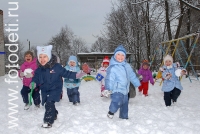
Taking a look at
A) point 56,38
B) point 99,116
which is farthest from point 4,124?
point 56,38

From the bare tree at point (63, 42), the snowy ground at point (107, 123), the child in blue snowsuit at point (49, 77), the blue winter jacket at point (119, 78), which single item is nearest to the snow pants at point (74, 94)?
the snowy ground at point (107, 123)

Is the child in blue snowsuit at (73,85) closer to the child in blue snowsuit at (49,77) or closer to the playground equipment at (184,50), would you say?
the child in blue snowsuit at (49,77)

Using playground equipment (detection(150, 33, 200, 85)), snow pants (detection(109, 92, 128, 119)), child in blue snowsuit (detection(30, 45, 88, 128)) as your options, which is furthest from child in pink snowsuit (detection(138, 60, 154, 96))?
child in blue snowsuit (detection(30, 45, 88, 128))

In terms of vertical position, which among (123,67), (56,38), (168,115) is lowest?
(168,115)

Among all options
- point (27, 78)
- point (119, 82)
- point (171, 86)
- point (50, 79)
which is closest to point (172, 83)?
point (171, 86)

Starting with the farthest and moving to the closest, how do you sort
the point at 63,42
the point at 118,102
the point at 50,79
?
the point at 63,42, the point at 118,102, the point at 50,79

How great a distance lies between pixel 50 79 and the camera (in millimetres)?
4816

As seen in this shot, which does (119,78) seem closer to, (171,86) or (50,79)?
(50,79)

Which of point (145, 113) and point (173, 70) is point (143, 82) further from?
point (145, 113)

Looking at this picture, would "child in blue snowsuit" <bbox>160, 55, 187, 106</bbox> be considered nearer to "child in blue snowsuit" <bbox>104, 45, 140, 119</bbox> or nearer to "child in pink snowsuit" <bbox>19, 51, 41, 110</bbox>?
"child in blue snowsuit" <bbox>104, 45, 140, 119</bbox>

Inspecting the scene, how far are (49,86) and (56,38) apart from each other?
174 feet

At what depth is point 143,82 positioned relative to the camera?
31.7 ft

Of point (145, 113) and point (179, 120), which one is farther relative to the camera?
point (145, 113)

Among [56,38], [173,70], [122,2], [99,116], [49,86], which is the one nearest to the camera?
[49,86]
